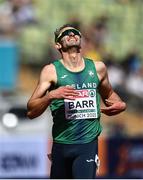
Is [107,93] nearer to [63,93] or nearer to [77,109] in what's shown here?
[77,109]

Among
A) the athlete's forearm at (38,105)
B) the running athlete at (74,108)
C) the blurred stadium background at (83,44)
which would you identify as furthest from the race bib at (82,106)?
the blurred stadium background at (83,44)

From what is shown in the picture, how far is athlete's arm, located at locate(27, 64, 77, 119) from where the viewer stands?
6.04 metres

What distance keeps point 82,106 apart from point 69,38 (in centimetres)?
56

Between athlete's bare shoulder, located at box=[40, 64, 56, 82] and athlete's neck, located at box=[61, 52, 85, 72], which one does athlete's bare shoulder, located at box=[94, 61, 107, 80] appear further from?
athlete's bare shoulder, located at box=[40, 64, 56, 82]

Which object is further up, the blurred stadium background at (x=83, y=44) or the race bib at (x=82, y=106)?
the blurred stadium background at (x=83, y=44)

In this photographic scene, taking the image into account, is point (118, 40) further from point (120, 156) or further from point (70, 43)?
point (70, 43)

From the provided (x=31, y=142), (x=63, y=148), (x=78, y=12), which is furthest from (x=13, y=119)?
(x=63, y=148)

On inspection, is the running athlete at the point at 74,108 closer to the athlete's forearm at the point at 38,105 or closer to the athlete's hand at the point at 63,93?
the athlete's forearm at the point at 38,105

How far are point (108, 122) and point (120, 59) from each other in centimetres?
177

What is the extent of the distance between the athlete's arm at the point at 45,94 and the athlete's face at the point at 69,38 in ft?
0.70

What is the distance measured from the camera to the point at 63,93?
19.8ft

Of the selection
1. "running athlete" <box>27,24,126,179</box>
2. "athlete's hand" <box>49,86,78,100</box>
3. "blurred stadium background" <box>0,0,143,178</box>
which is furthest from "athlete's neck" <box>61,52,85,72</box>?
"blurred stadium background" <box>0,0,143,178</box>

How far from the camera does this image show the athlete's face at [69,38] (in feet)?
20.9

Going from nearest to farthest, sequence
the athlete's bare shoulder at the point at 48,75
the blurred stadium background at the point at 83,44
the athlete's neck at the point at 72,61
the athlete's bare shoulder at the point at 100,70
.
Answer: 1. the athlete's bare shoulder at the point at 48,75
2. the athlete's neck at the point at 72,61
3. the athlete's bare shoulder at the point at 100,70
4. the blurred stadium background at the point at 83,44
